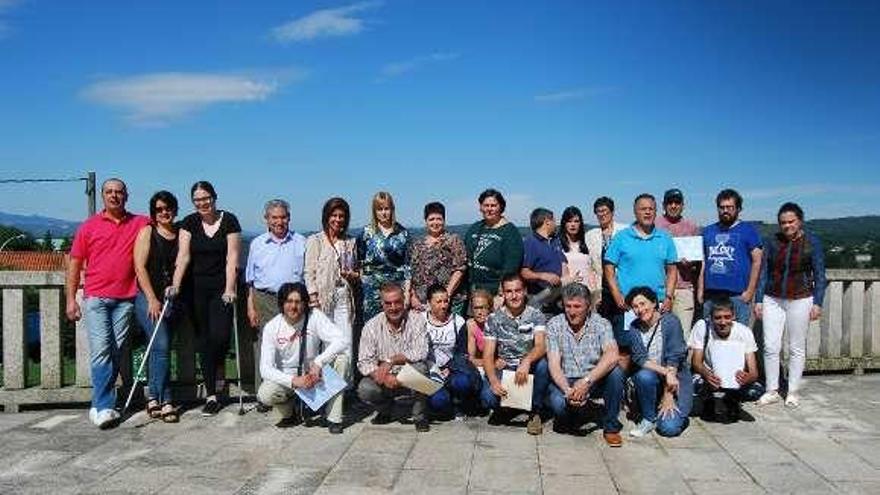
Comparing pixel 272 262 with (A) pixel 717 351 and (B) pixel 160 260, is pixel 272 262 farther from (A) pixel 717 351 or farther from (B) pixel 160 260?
(A) pixel 717 351

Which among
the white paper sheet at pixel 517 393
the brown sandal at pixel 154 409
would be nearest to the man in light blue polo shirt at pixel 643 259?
Answer: the white paper sheet at pixel 517 393

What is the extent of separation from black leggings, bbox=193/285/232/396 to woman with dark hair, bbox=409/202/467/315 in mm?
1575

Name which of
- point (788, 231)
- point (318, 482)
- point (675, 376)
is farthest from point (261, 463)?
point (788, 231)

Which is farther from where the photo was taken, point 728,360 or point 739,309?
point 739,309

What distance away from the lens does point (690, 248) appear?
6.84m

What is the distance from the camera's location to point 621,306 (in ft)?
21.4

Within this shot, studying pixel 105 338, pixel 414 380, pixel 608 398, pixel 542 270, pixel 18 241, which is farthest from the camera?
pixel 18 241

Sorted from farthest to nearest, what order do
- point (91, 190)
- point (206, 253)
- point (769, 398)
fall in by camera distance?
point (91, 190)
point (769, 398)
point (206, 253)

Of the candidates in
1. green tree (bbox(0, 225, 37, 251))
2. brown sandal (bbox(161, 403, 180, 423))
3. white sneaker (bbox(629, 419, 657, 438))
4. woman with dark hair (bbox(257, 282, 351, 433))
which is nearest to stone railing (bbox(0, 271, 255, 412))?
brown sandal (bbox(161, 403, 180, 423))

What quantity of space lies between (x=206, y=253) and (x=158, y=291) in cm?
49

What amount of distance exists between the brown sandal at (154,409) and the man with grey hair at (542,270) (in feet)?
10.6

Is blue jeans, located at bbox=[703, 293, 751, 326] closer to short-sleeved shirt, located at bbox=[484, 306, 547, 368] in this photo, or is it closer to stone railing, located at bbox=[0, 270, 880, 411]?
short-sleeved shirt, located at bbox=[484, 306, 547, 368]

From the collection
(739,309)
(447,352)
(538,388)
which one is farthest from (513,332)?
(739,309)

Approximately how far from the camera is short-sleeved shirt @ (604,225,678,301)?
256 inches
